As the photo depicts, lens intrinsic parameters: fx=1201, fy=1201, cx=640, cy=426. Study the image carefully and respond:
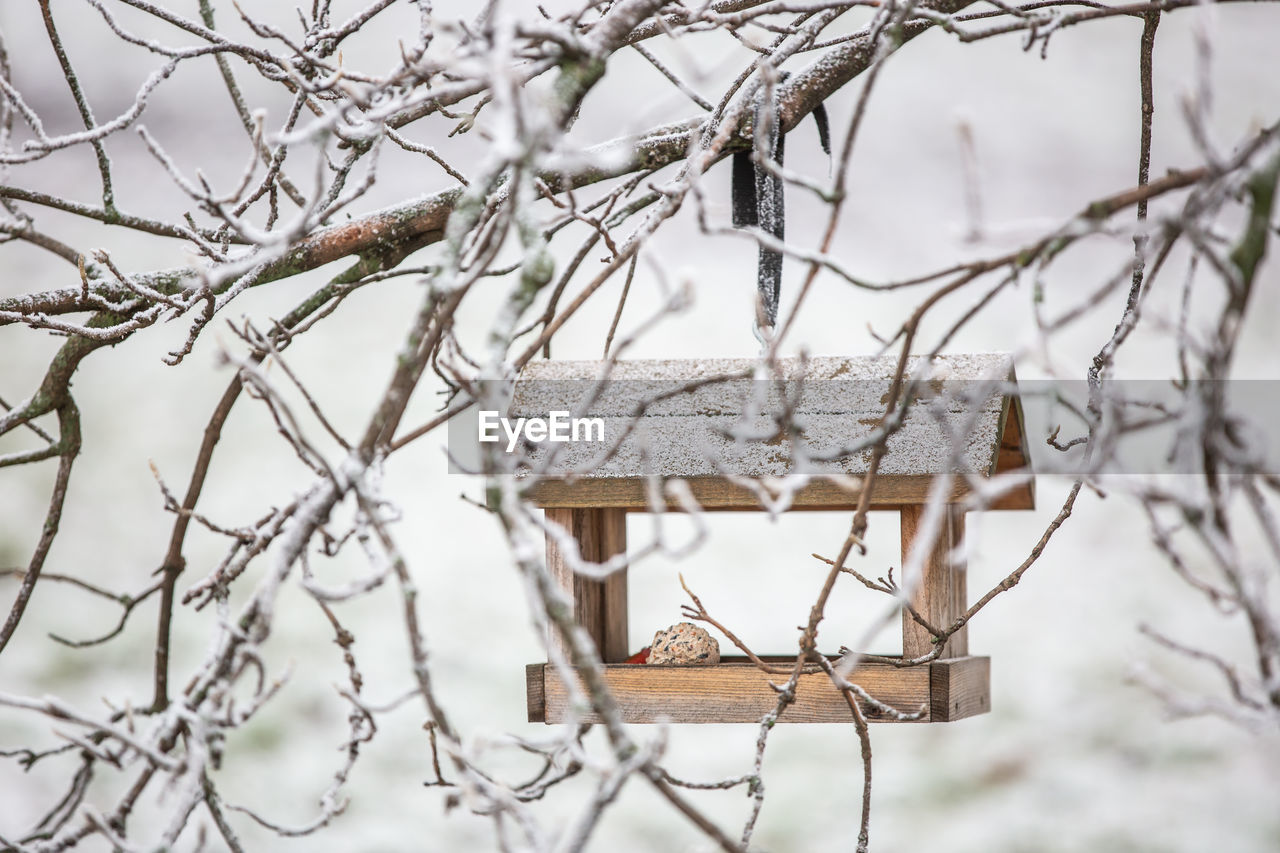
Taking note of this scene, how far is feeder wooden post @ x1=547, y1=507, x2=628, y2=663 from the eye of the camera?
1.07 meters

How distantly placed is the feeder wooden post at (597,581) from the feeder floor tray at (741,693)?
53 mm

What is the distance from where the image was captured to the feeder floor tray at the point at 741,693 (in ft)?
3.28

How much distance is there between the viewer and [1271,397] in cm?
137

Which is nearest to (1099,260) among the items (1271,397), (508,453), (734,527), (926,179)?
(926,179)

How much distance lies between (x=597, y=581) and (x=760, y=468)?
1.01ft

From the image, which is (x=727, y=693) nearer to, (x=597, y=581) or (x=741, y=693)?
(x=741, y=693)

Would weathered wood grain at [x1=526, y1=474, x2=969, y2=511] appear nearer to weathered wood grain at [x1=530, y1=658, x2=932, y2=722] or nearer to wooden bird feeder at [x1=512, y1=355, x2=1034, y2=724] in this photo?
wooden bird feeder at [x1=512, y1=355, x2=1034, y2=724]

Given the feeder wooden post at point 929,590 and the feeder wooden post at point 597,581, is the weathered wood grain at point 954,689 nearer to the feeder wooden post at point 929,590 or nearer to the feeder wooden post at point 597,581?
the feeder wooden post at point 929,590

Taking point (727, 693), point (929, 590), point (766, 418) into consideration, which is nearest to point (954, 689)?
point (929, 590)

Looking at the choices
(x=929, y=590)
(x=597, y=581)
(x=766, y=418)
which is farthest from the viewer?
(x=597, y=581)

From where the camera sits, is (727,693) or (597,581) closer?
(727,693)

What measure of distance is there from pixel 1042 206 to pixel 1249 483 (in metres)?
2.63

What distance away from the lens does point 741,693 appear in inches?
39.9

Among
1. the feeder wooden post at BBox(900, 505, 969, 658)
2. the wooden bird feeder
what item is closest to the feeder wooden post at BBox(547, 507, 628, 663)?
the wooden bird feeder
